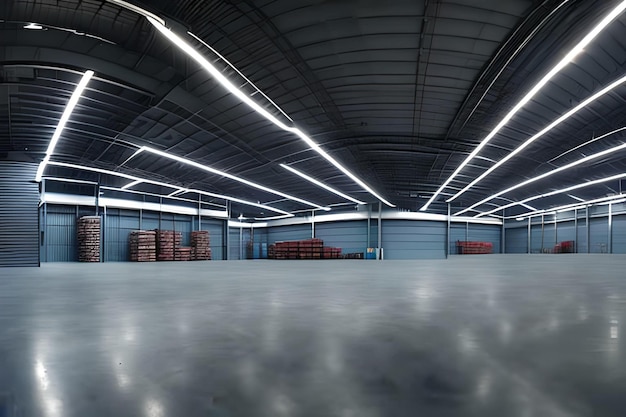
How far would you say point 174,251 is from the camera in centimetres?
2811

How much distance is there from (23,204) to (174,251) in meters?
12.9

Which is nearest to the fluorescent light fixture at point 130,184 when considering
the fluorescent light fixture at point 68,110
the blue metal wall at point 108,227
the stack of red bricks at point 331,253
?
the blue metal wall at point 108,227

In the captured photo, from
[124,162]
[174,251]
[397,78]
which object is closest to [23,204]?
[124,162]

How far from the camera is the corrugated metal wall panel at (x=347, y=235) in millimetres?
33969

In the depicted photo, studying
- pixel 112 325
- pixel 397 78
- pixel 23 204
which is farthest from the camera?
pixel 23 204

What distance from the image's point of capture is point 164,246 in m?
27.4

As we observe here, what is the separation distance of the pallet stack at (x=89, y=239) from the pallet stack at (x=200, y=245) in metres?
7.04

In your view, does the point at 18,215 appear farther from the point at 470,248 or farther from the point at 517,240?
the point at 517,240

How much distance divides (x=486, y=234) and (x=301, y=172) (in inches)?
1392

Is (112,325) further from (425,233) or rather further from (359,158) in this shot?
(425,233)

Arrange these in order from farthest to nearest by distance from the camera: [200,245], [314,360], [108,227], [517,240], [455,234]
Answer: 1. [517,240]
2. [455,234]
3. [200,245]
4. [108,227]
5. [314,360]

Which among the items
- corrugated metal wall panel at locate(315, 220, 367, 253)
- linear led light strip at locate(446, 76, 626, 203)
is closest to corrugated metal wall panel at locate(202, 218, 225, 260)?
corrugated metal wall panel at locate(315, 220, 367, 253)

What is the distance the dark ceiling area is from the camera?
7.26 meters

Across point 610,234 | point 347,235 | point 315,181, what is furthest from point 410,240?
point 610,234
